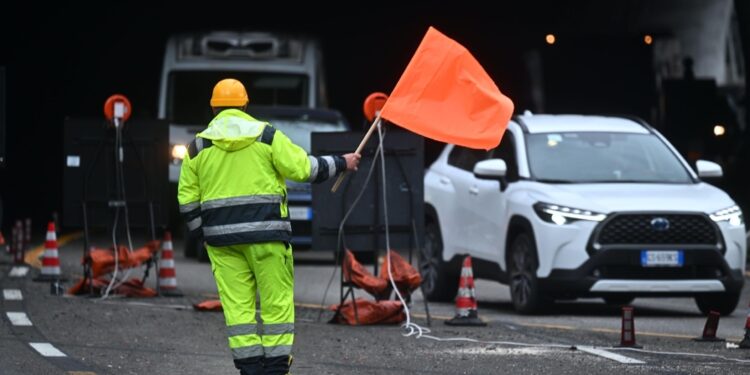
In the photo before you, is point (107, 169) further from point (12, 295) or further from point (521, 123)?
point (521, 123)

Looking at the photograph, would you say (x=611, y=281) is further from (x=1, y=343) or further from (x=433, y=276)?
(x=1, y=343)

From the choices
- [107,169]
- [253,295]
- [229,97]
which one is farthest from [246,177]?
[107,169]

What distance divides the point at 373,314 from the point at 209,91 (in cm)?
1255

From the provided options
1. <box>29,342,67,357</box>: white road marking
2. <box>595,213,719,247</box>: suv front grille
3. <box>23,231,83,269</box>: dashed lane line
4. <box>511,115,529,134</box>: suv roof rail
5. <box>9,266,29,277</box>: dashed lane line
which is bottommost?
<box>23,231,83,269</box>: dashed lane line

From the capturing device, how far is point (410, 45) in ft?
127

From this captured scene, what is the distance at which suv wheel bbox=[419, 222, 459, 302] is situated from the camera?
18.1 m

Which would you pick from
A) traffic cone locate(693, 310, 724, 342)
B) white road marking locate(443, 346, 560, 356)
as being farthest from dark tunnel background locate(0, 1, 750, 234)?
white road marking locate(443, 346, 560, 356)

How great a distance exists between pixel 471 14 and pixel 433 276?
1823cm

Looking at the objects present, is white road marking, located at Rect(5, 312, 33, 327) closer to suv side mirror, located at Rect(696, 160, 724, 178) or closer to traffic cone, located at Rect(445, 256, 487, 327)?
traffic cone, located at Rect(445, 256, 487, 327)

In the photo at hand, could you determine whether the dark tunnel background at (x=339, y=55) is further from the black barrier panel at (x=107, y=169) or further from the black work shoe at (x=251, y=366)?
the black work shoe at (x=251, y=366)

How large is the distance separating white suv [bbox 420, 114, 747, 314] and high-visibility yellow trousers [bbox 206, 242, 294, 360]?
609 cm

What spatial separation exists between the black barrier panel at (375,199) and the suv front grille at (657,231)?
161cm

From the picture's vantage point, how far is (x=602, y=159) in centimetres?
1695

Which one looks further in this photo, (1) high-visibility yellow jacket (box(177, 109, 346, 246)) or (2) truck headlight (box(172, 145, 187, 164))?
(2) truck headlight (box(172, 145, 187, 164))
